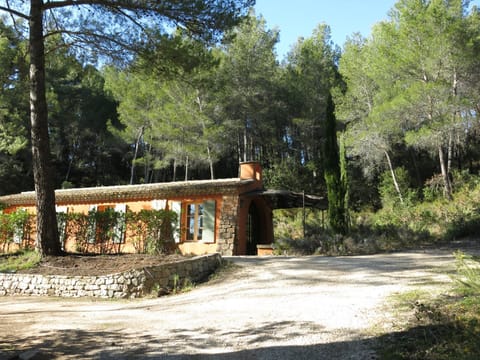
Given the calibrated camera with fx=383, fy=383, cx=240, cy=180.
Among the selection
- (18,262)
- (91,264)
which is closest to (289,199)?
(91,264)

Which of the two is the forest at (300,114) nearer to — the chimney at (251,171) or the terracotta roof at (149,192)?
the chimney at (251,171)

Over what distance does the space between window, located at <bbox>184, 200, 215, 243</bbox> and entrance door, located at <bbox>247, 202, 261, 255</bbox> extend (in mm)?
2010

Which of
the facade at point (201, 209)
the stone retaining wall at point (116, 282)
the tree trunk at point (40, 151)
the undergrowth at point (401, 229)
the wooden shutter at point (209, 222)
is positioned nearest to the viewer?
the stone retaining wall at point (116, 282)

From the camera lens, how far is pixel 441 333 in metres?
3.47

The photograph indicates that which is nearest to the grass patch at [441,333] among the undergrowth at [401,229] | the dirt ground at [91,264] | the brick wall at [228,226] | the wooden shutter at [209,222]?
the dirt ground at [91,264]

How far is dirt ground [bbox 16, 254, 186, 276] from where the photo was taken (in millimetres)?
8688

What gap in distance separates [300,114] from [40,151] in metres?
19.0

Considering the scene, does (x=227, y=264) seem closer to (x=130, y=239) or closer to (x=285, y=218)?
(x=130, y=239)

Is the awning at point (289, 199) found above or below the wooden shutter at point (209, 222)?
above

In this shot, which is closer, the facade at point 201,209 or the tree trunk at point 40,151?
the tree trunk at point 40,151

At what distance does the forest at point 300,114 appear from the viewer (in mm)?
12695

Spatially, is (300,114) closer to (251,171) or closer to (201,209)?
(251,171)

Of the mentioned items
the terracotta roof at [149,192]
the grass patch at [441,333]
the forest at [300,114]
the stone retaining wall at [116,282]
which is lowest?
the stone retaining wall at [116,282]

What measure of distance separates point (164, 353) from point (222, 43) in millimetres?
8815
